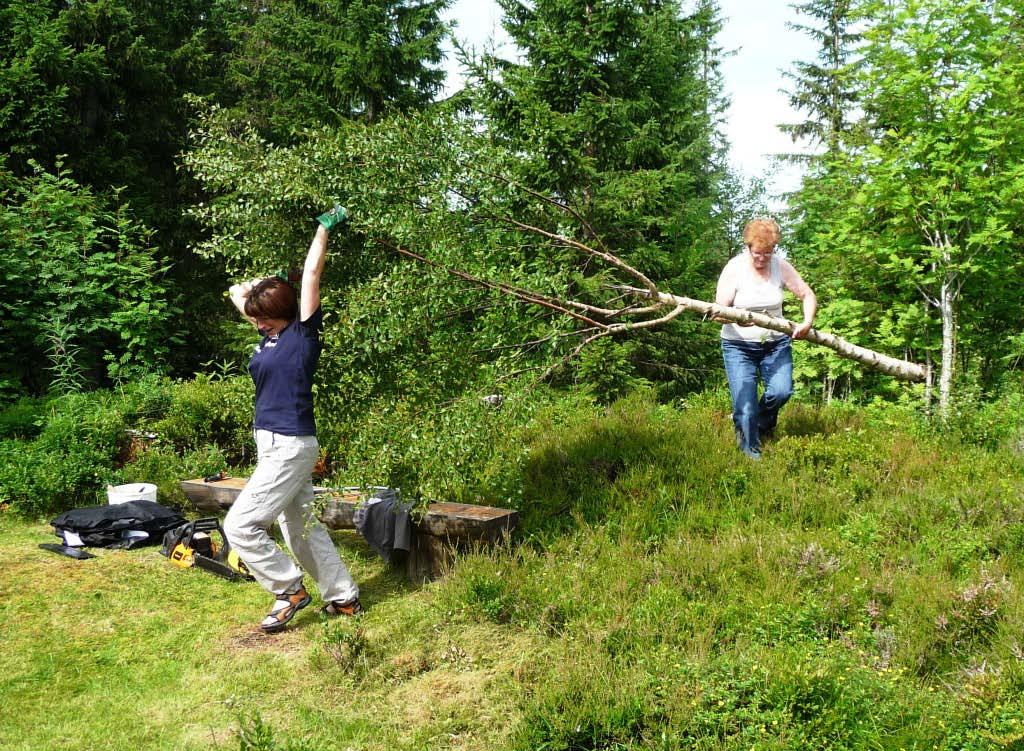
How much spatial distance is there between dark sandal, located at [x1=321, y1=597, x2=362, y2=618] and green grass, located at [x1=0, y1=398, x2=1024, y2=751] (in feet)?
0.53

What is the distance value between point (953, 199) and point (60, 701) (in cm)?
880

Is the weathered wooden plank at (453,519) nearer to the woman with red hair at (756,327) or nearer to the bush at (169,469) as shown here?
the woman with red hair at (756,327)

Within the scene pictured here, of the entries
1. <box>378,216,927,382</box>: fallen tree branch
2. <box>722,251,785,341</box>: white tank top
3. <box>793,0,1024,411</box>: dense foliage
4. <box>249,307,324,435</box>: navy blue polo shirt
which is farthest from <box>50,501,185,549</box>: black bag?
<box>793,0,1024,411</box>: dense foliage

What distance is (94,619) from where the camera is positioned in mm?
5098

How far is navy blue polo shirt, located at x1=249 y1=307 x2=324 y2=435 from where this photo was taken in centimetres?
466

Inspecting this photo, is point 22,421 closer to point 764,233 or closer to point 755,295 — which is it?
point 755,295

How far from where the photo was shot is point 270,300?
15.5ft

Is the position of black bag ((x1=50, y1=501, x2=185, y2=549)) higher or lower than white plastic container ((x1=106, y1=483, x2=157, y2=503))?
lower

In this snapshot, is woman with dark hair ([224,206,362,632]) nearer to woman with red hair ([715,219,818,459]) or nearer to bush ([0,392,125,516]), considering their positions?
woman with red hair ([715,219,818,459])

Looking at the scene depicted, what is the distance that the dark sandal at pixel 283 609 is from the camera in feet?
15.8

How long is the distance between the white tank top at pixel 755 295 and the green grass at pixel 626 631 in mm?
1082

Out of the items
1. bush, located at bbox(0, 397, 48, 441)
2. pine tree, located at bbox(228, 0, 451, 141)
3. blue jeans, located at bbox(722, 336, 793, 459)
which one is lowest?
bush, located at bbox(0, 397, 48, 441)

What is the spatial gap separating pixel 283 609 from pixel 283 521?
23.2 inches

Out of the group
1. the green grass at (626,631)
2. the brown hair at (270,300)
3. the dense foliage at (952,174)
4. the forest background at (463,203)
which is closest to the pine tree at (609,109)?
the forest background at (463,203)
